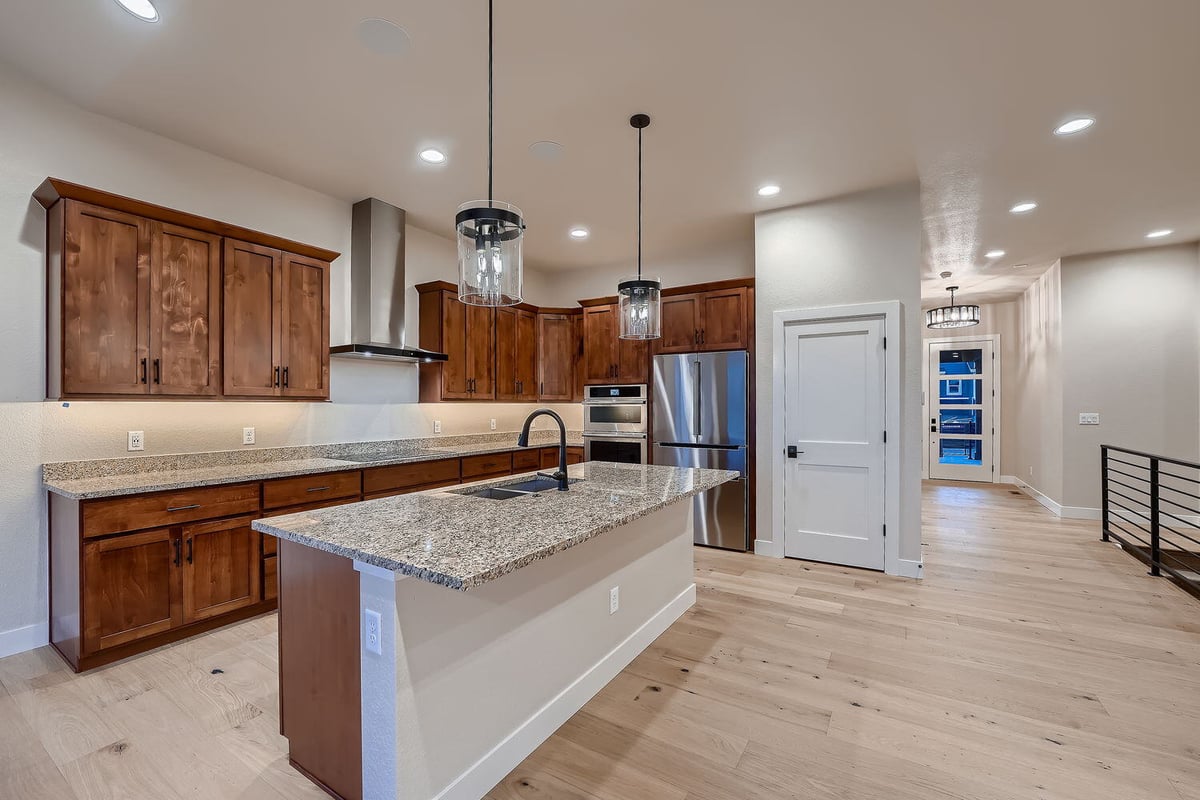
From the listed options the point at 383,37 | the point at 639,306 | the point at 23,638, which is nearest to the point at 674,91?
the point at 639,306

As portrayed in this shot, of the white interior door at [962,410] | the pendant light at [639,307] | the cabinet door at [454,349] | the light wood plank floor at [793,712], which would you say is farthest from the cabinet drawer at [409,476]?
the white interior door at [962,410]

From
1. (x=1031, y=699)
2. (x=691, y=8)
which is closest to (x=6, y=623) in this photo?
(x=691, y=8)

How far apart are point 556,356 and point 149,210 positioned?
142 inches

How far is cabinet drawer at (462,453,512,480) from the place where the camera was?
4.42m

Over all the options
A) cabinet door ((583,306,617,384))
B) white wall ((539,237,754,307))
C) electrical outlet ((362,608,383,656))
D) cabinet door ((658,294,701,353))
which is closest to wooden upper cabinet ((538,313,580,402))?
cabinet door ((583,306,617,384))

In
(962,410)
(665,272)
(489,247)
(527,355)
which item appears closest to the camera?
(489,247)

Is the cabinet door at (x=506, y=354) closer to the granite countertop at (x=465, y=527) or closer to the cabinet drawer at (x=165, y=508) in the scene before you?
the cabinet drawer at (x=165, y=508)

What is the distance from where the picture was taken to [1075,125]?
305 cm

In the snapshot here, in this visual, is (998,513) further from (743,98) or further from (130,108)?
(130,108)

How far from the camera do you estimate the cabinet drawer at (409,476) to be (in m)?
3.66

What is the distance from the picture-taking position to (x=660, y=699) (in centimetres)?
234

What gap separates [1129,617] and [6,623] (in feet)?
20.4

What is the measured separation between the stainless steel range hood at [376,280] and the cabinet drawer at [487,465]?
0.98 meters

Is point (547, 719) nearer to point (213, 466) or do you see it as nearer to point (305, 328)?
point (213, 466)
